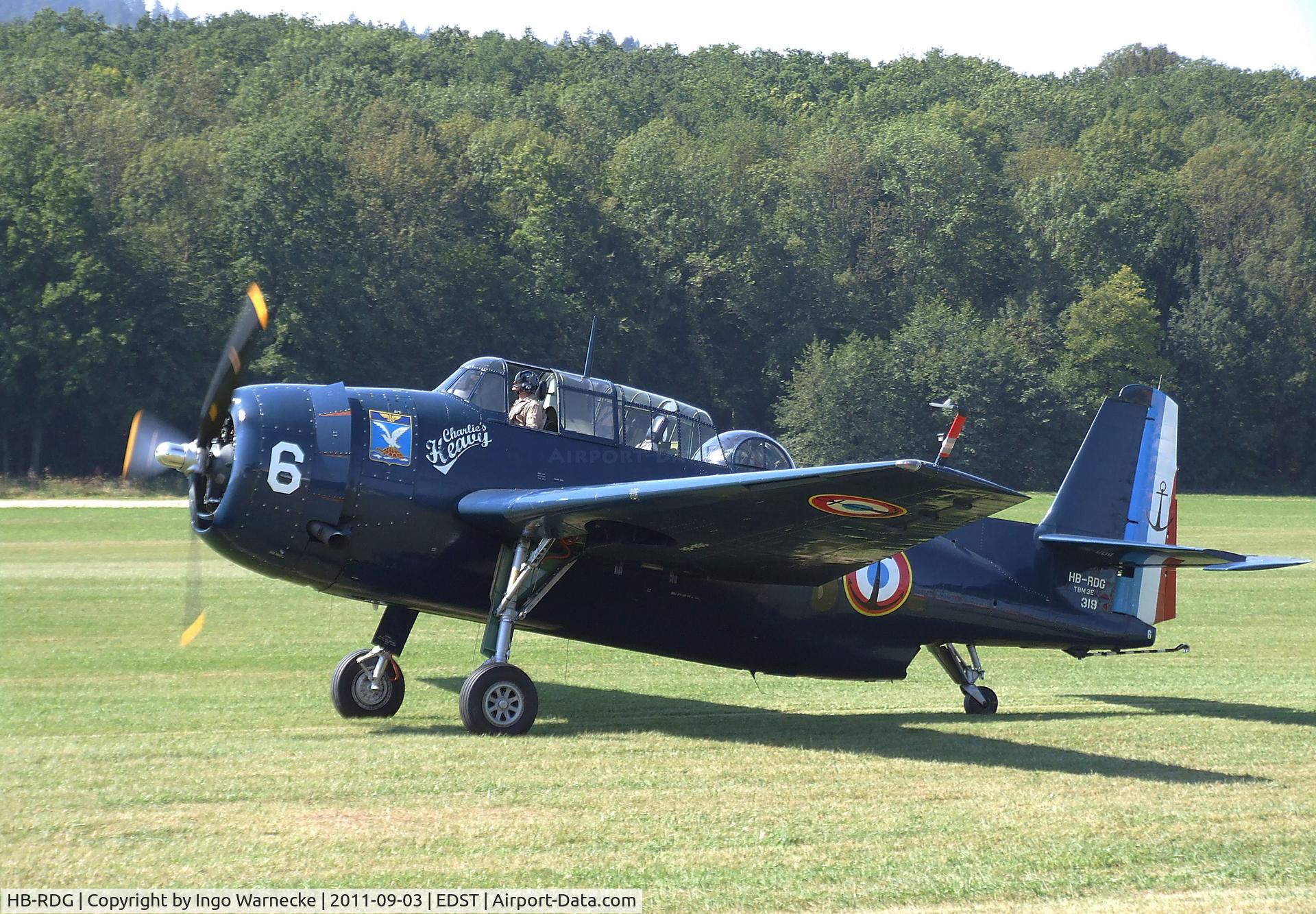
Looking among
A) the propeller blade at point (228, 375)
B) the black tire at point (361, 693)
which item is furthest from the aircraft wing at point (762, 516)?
the propeller blade at point (228, 375)

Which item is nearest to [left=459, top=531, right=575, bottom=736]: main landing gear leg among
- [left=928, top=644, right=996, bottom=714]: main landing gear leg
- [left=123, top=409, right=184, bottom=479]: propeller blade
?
[left=123, top=409, right=184, bottom=479]: propeller blade

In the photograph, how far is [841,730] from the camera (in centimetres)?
1159

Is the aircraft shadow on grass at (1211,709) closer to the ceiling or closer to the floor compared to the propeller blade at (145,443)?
closer to the floor

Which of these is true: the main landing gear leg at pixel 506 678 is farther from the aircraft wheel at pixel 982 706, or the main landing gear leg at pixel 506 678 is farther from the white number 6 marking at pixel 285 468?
the aircraft wheel at pixel 982 706

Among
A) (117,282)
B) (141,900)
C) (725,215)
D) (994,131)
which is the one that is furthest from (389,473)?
(994,131)

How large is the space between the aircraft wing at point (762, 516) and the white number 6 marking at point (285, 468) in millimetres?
1275

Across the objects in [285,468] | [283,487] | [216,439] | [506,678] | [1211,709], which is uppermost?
[216,439]

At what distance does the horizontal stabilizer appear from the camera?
36.7ft

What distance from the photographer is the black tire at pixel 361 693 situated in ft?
37.9

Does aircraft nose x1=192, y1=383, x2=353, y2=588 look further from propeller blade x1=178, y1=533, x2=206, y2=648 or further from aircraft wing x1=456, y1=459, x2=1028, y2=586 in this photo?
aircraft wing x1=456, y1=459, x2=1028, y2=586

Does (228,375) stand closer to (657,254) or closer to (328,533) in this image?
(328,533)

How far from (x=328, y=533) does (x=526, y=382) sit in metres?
2.16

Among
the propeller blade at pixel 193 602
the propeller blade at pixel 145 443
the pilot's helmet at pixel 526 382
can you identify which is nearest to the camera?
the propeller blade at pixel 193 602

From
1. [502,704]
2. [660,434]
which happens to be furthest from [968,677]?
[502,704]
